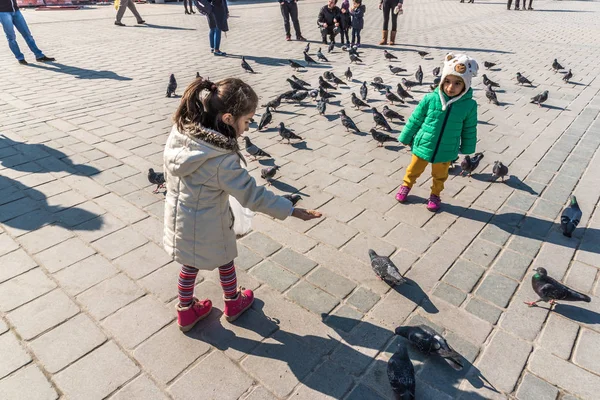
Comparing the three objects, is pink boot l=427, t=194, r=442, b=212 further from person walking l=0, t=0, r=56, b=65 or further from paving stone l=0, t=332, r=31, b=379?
person walking l=0, t=0, r=56, b=65

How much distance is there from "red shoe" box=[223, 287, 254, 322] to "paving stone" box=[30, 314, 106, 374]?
41.4 inches

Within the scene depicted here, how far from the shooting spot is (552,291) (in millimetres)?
3371

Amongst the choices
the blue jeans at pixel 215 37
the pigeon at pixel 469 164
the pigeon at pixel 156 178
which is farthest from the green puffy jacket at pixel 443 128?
the blue jeans at pixel 215 37

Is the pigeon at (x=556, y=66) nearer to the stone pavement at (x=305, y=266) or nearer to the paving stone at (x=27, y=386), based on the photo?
the stone pavement at (x=305, y=266)

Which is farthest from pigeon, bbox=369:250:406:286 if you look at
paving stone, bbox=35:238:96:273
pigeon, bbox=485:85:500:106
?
pigeon, bbox=485:85:500:106

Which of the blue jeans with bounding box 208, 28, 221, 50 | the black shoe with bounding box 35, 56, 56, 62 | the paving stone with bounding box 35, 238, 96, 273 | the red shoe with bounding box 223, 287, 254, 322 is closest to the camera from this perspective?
the red shoe with bounding box 223, 287, 254, 322

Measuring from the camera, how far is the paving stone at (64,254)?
3.96 m

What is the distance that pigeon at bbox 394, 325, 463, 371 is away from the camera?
2.89 metres

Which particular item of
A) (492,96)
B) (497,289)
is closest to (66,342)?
(497,289)

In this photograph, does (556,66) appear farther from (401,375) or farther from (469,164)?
(401,375)

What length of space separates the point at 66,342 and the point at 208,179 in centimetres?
197

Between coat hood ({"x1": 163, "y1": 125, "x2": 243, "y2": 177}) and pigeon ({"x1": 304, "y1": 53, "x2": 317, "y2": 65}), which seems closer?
coat hood ({"x1": 163, "y1": 125, "x2": 243, "y2": 177})

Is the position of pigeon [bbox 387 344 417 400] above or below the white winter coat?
below

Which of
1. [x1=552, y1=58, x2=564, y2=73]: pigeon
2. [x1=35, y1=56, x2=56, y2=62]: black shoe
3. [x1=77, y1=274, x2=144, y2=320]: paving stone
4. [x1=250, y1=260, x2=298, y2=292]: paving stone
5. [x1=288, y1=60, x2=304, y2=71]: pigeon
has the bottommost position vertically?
[x1=250, y1=260, x2=298, y2=292]: paving stone
